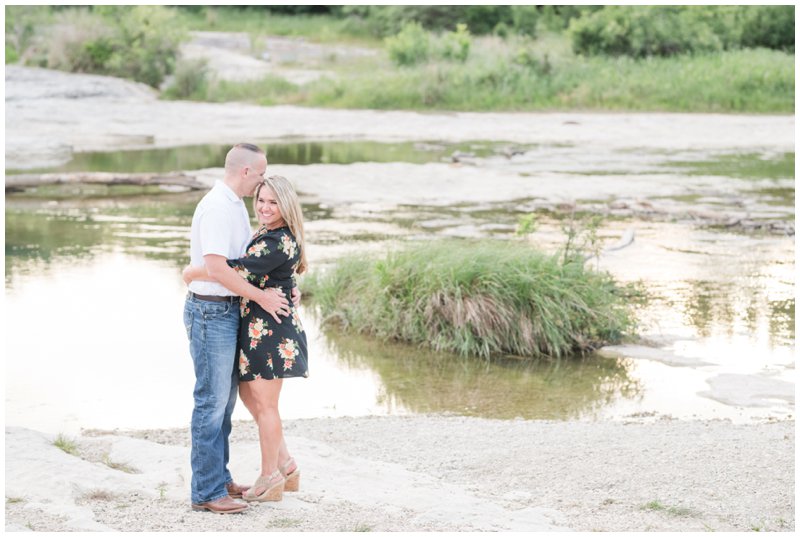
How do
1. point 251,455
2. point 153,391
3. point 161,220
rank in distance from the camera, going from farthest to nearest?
point 161,220
point 153,391
point 251,455

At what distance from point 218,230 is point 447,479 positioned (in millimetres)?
2009

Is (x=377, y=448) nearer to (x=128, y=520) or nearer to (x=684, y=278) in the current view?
(x=128, y=520)

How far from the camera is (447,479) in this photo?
21.4 feet

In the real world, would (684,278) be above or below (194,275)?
below

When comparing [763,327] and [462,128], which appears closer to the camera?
[763,327]

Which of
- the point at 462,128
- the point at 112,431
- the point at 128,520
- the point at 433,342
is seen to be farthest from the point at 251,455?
the point at 462,128

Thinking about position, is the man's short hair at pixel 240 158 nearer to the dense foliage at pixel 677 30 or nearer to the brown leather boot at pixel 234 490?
the brown leather boot at pixel 234 490

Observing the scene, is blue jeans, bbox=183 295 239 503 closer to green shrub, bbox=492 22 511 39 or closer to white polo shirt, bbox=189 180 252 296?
white polo shirt, bbox=189 180 252 296

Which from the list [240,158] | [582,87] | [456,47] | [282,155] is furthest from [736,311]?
[456,47]

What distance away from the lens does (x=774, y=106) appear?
3281 centimetres

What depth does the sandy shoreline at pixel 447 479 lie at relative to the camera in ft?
18.2

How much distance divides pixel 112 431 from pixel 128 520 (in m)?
2.95

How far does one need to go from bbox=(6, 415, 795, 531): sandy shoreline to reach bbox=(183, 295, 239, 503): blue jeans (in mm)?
180

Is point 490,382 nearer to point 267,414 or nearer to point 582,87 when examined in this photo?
point 267,414
